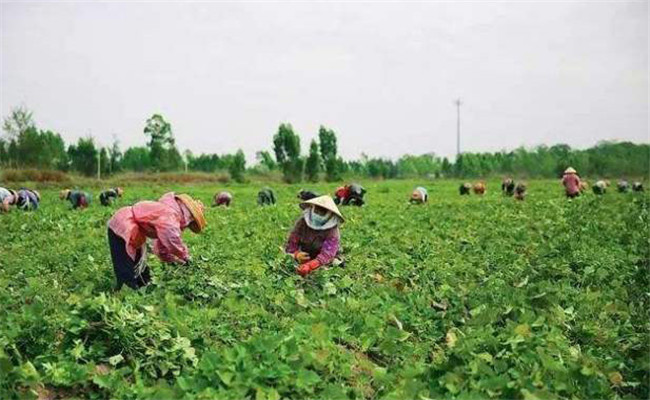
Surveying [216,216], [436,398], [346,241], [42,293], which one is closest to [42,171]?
[216,216]

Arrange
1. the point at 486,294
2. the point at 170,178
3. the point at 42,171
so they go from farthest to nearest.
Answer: the point at 170,178 < the point at 42,171 < the point at 486,294

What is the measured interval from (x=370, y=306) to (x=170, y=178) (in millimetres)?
36799

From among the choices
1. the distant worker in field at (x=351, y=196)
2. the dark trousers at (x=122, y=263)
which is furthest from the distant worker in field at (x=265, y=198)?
the dark trousers at (x=122, y=263)

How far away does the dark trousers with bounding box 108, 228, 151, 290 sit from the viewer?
20.2ft

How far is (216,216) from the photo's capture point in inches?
588

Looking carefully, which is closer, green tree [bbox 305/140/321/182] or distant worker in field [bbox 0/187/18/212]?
distant worker in field [bbox 0/187/18/212]

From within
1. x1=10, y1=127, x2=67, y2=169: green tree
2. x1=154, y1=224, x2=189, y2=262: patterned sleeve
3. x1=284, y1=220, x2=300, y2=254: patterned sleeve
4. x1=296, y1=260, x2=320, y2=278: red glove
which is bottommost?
x1=296, y1=260, x2=320, y2=278: red glove

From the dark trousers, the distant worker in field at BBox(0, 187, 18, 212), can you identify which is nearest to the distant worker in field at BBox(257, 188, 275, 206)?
the distant worker in field at BBox(0, 187, 18, 212)

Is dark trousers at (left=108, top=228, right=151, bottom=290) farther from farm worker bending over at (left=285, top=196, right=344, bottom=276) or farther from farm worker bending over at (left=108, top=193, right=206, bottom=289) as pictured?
farm worker bending over at (left=285, top=196, right=344, bottom=276)

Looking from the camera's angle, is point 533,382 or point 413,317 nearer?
point 533,382

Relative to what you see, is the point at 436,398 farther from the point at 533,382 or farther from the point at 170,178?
the point at 170,178

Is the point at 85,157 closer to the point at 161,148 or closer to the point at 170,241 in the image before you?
the point at 161,148

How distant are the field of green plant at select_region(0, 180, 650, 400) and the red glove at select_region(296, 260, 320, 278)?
0.14 metres

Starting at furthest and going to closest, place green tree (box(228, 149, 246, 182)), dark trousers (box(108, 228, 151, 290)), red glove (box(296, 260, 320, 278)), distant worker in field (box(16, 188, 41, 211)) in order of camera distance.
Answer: green tree (box(228, 149, 246, 182))
distant worker in field (box(16, 188, 41, 211))
red glove (box(296, 260, 320, 278))
dark trousers (box(108, 228, 151, 290))
